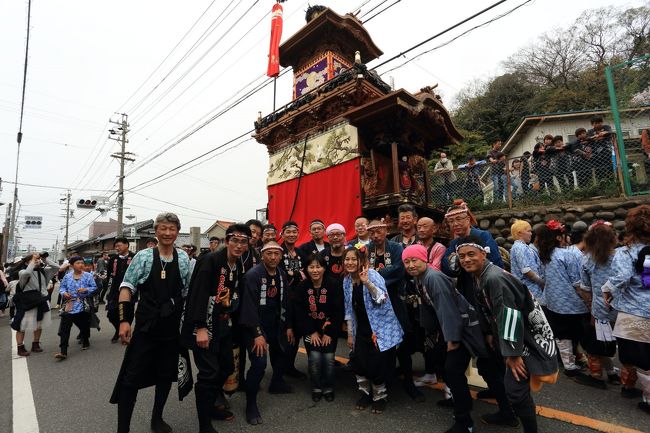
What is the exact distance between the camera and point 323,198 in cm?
866

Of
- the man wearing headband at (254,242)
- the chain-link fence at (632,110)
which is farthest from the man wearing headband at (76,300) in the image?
the chain-link fence at (632,110)

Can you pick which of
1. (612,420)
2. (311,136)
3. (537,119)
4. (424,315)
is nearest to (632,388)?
(612,420)

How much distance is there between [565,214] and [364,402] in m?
7.69

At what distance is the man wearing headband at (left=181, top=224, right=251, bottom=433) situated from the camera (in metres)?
2.91

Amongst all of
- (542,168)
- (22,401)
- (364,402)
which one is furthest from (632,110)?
(22,401)

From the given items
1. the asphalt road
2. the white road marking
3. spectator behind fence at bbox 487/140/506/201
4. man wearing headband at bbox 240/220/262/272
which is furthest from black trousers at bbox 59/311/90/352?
spectator behind fence at bbox 487/140/506/201

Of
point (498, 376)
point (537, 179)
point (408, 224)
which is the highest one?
point (537, 179)

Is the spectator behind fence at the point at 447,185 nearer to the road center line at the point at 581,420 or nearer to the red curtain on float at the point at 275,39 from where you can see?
the red curtain on float at the point at 275,39

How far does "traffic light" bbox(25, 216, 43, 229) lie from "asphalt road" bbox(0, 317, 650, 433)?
5416cm

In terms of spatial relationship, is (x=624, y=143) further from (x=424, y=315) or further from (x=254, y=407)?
(x=254, y=407)

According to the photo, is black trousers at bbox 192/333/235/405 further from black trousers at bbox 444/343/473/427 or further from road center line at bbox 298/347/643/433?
road center line at bbox 298/347/643/433

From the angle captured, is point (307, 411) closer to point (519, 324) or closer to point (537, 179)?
point (519, 324)

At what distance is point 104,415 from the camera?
3498mm

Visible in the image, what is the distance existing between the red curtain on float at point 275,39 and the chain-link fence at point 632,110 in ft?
26.4
